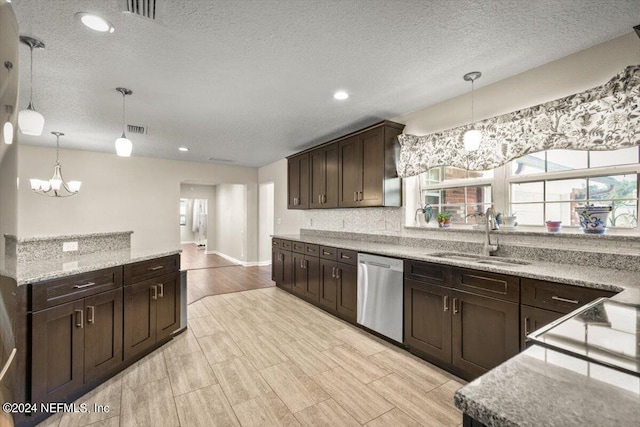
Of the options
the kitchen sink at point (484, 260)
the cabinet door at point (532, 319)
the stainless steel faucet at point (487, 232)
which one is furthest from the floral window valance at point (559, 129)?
the cabinet door at point (532, 319)

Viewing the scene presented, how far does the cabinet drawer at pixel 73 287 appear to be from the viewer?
1.75m

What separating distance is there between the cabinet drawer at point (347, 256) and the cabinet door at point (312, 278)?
0.53 metres

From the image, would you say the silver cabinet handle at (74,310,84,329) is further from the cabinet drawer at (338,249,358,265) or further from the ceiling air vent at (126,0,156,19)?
the cabinet drawer at (338,249,358,265)

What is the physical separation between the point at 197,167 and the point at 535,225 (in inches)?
252

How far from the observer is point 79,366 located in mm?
1950

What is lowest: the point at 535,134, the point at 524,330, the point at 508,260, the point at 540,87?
the point at 524,330

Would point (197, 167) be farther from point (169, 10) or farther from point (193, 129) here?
point (169, 10)

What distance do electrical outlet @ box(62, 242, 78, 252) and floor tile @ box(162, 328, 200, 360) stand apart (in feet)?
4.09

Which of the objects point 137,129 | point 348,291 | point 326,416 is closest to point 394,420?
point 326,416

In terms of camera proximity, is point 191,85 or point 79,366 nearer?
point 79,366

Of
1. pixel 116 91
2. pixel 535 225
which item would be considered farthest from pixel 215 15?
pixel 535 225

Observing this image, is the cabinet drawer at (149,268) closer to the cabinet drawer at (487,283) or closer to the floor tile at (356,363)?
the floor tile at (356,363)

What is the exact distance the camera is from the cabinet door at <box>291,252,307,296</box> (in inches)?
167

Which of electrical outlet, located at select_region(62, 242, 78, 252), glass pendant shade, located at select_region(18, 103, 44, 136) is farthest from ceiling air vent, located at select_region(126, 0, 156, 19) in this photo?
electrical outlet, located at select_region(62, 242, 78, 252)
